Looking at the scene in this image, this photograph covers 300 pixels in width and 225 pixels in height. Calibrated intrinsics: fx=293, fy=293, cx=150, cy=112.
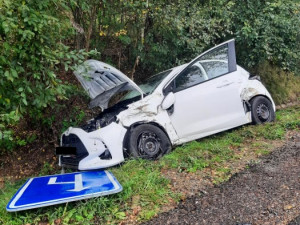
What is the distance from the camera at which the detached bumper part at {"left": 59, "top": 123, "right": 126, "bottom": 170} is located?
14.3 ft

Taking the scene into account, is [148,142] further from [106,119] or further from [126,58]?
[126,58]

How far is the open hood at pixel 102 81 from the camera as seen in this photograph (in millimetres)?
Result: 4574

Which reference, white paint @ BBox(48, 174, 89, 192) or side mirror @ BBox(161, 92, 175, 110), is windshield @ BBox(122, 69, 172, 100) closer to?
side mirror @ BBox(161, 92, 175, 110)

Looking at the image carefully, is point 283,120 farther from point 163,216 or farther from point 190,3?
point 163,216

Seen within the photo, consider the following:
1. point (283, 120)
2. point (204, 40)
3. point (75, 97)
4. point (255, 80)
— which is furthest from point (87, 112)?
point (283, 120)

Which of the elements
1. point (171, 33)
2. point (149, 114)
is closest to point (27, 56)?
point (149, 114)

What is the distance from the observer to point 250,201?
11.3 feet

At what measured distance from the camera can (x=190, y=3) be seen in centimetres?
690

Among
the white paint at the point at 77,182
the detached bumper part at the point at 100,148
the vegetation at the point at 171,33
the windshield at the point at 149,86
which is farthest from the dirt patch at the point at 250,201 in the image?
the vegetation at the point at 171,33

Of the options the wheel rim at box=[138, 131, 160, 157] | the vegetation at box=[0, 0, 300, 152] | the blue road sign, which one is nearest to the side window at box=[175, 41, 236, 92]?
the wheel rim at box=[138, 131, 160, 157]

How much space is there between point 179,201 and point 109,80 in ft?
8.10

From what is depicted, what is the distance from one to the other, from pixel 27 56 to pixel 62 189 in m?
1.73

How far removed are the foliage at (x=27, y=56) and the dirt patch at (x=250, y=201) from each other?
2.22 metres

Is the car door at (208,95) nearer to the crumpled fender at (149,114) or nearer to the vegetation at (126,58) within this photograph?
the crumpled fender at (149,114)
